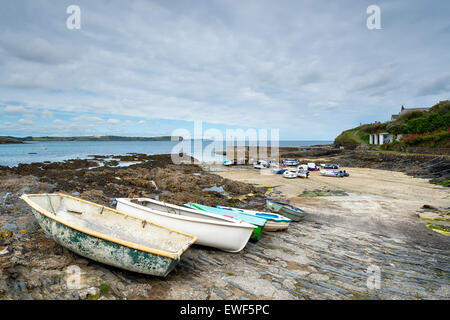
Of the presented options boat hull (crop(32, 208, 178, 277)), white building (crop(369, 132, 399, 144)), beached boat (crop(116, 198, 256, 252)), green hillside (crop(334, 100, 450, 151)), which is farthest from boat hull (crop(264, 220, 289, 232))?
white building (crop(369, 132, 399, 144))

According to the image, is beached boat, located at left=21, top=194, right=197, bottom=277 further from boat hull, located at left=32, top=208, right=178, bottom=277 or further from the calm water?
the calm water

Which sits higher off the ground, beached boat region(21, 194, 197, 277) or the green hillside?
the green hillside

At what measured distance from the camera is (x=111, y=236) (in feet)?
21.9

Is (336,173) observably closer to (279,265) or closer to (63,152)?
(279,265)

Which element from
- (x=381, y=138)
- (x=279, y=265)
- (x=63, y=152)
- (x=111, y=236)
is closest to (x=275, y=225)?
(x=279, y=265)

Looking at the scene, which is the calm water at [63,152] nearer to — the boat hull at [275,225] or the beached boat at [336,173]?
the beached boat at [336,173]

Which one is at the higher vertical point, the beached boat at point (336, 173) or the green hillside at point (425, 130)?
the green hillside at point (425, 130)

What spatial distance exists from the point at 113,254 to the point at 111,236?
4.72 feet

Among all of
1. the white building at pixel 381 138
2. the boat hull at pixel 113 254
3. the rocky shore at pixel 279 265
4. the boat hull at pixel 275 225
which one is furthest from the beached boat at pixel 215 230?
the white building at pixel 381 138

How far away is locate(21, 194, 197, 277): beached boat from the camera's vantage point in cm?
529

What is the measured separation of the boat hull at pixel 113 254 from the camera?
5.27 m
